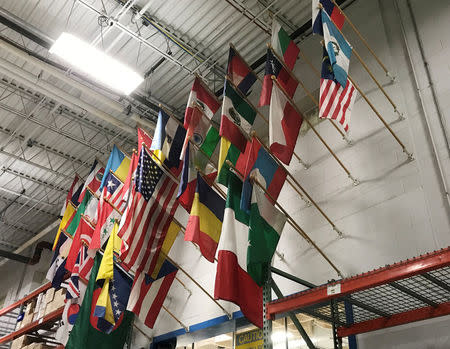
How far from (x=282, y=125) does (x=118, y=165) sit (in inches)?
227

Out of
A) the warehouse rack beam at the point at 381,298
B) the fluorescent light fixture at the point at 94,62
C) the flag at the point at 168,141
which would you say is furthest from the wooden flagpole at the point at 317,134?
the fluorescent light fixture at the point at 94,62

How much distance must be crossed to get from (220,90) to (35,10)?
471 cm

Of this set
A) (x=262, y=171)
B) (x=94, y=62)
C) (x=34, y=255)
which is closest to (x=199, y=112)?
(x=94, y=62)

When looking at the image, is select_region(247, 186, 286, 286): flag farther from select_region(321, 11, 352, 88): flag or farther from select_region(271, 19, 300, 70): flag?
select_region(271, 19, 300, 70): flag

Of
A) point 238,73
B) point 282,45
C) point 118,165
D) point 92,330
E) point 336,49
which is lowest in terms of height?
point 92,330

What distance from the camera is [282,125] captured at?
24.7 feet

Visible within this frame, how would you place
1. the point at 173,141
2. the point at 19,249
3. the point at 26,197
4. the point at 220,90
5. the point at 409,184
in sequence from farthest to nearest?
the point at 19,249 → the point at 26,197 → the point at 220,90 → the point at 173,141 → the point at 409,184

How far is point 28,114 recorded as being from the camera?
1394 cm

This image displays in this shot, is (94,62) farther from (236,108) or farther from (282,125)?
(282,125)

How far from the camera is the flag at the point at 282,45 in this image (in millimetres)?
8508

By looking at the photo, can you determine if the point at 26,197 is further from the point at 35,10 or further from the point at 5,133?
the point at 35,10

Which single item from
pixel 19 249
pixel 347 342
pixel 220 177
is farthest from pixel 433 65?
pixel 19 249

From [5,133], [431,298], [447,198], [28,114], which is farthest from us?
[5,133]

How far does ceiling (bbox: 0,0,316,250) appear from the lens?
36.3ft
